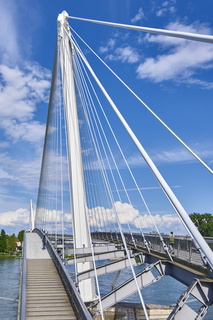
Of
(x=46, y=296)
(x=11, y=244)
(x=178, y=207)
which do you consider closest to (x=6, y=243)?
(x=11, y=244)

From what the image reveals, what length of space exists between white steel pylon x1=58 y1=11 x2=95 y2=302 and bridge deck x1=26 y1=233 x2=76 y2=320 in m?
1.65

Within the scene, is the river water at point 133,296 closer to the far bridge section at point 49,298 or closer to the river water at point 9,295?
the river water at point 9,295

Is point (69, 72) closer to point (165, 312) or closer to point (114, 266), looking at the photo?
point (114, 266)

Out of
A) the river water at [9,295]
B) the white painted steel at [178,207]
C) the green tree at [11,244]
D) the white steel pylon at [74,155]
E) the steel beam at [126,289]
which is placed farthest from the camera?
the green tree at [11,244]

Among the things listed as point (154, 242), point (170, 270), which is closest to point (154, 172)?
point (170, 270)

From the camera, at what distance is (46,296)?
916 cm

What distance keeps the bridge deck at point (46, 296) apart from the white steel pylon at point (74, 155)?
1.65 m

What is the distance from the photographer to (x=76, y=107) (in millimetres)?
16453

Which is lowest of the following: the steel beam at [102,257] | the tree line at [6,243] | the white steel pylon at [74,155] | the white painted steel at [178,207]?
the white painted steel at [178,207]

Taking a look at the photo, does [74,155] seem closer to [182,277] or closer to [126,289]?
[126,289]

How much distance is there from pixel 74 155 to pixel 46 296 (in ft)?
23.5

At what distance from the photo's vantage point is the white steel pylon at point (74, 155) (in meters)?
14.6

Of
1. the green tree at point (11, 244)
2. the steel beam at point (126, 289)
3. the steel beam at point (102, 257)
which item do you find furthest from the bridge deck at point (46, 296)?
the green tree at point (11, 244)

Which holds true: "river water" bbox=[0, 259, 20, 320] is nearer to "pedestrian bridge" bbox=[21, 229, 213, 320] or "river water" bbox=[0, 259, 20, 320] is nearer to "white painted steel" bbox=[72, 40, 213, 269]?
"pedestrian bridge" bbox=[21, 229, 213, 320]
